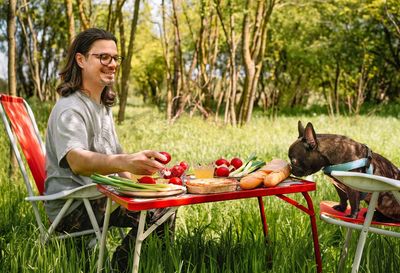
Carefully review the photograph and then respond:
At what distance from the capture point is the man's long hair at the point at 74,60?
2861 millimetres

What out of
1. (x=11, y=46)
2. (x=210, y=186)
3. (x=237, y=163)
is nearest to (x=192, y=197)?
(x=210, y=186)

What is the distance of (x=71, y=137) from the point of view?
2.60 meters

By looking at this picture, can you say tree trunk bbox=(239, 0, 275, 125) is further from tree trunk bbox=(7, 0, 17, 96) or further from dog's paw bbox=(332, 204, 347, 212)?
dog's paw bbox=(332, 204, 347, 212)

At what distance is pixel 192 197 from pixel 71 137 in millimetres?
785

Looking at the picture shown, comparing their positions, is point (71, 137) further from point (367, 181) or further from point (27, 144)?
point (367, 181)

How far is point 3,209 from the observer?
160 inches

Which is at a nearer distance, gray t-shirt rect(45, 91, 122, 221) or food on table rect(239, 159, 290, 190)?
food on table rect(239, 159, 290, 190)

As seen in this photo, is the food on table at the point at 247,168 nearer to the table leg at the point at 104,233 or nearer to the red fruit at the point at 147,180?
the red fruit at the point at 147,180

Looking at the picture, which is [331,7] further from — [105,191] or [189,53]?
[105,191]

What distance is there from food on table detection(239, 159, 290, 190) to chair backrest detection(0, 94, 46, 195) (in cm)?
137

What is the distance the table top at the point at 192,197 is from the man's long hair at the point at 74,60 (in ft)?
2.36

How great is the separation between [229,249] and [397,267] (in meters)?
0.99

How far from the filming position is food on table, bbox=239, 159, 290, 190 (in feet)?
7.76

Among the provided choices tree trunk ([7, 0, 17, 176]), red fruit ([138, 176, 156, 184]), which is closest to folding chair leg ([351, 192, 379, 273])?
red fruit ([138, 176, 156, 184])
